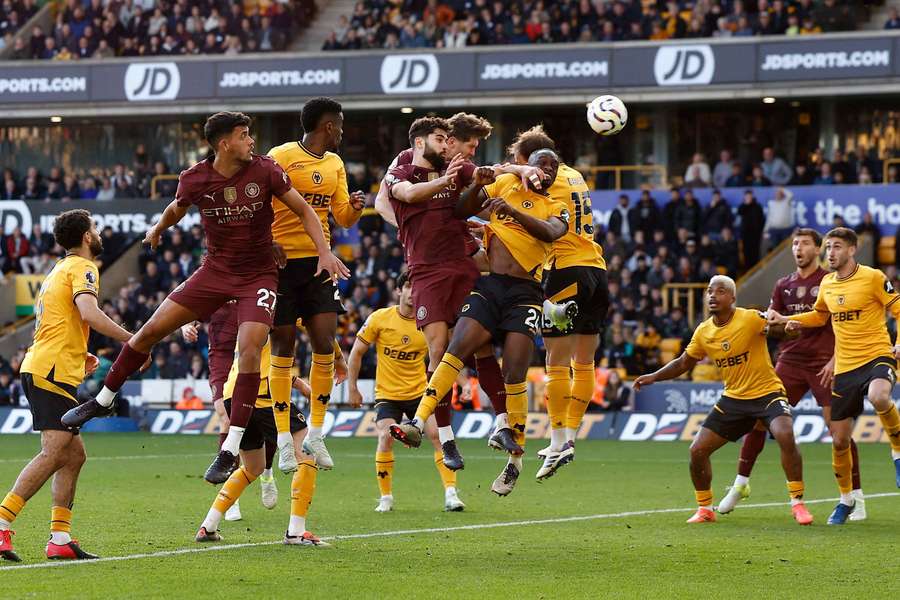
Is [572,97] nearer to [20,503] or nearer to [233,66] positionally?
[233,66]

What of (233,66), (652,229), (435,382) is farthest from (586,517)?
(233,66)

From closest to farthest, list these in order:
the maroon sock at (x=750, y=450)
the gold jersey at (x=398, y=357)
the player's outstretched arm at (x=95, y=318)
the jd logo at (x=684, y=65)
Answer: the player's outstretched arm at (x=95, y=318) < the maroon sock at (x=750, y=450) < the gold jersey at (x=398, y=357) < the jd logo at (x=684, y=65)

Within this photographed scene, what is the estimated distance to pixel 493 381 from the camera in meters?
11.9

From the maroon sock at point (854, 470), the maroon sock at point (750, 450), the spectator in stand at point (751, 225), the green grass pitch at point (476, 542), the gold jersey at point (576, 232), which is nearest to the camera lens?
the green grass pitch at point (476, 542)

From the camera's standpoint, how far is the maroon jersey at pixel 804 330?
14.4 m

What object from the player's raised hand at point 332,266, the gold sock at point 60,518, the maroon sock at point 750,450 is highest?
the player's raised hand at point 332,266

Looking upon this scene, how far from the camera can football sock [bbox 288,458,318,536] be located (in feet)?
35.9

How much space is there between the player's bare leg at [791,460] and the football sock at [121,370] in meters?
5.87

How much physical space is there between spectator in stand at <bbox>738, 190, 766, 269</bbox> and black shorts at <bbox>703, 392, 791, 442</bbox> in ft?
55.8

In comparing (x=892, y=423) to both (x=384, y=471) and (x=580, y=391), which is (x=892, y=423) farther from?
(x=384, y=471)

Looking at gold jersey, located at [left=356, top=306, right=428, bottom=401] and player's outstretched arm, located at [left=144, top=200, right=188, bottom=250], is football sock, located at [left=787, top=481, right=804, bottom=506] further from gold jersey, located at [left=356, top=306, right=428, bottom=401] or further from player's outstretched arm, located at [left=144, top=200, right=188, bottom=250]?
player's outstretched arm, located at [left=144, top=200, right=188, bottom=250]

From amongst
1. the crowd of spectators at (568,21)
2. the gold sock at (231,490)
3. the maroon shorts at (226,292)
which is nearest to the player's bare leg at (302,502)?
the gold sock at (231,490)

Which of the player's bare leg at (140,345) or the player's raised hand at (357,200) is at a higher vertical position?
the player's raised hand at (357,200)

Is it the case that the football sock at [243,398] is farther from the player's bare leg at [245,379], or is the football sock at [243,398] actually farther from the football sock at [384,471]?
the football sock at [384,471]
